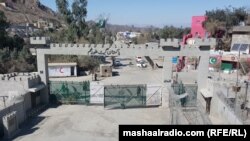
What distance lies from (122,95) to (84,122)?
446cm

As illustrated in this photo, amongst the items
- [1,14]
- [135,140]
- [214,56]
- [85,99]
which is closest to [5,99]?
[85,99]

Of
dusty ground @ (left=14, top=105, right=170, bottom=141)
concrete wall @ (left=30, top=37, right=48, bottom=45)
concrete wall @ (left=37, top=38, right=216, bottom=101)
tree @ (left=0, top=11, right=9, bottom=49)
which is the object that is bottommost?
dusty ground @ (left=14, top=105, right=170, bottom=141)

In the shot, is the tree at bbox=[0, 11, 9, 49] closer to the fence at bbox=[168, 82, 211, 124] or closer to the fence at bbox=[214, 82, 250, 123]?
the fence at bbox=[168, 82, 211, 124]

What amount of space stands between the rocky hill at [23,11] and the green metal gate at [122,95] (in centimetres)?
8034

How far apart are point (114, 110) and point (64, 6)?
36.8 m

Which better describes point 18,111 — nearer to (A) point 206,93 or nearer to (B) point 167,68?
(B) point 167,68

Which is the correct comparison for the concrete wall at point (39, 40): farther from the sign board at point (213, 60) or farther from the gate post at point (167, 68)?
the sign board at point (213, 60)

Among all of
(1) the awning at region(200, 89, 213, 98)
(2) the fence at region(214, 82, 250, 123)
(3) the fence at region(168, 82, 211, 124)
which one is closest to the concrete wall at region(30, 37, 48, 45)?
(3) the fence at region(168, 82, 211, 124)

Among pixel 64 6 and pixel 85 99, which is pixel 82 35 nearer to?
pixel 64 6

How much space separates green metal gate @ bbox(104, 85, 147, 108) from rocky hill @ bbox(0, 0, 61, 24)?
80.3 metres

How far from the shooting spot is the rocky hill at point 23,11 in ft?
339

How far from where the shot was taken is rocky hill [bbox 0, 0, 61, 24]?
103188mm

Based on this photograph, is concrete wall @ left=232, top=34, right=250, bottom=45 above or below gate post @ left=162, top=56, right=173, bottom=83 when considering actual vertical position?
above

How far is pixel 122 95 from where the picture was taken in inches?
932
